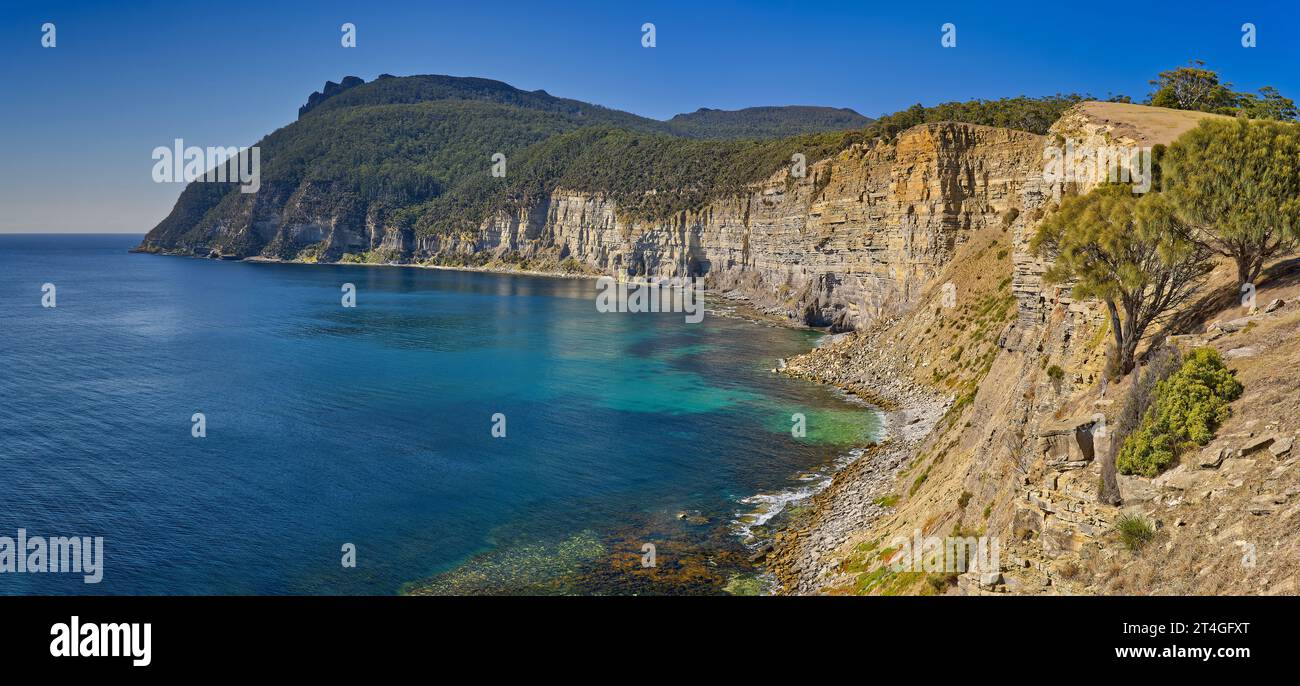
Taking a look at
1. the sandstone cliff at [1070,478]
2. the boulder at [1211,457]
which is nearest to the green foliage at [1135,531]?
the sandstone cliff at [1070,478]

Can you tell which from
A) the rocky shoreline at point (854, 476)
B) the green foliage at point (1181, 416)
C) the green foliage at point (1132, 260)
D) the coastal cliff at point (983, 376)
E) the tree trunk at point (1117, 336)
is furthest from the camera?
the rocky shoreline at point (854, 476)

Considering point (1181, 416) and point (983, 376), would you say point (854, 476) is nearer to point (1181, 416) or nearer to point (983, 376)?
point (983, 376)

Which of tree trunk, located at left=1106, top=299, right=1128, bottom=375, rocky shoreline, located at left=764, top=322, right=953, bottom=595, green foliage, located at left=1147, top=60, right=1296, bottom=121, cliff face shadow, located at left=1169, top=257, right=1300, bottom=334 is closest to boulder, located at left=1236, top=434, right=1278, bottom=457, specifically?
tree trunk, located at left=1106, top=299, right=1128, bottom=375

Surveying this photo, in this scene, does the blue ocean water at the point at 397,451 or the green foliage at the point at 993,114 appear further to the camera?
the green foliage at the point at 993,114

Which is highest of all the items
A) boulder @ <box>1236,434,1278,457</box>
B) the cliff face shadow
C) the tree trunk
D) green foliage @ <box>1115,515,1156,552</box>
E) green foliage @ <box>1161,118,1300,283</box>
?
green foliage @ <box>1161,118,1300,283</box>

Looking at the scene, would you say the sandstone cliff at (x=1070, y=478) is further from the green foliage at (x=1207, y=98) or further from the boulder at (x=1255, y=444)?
the green foliage at (x=1207, y=98)

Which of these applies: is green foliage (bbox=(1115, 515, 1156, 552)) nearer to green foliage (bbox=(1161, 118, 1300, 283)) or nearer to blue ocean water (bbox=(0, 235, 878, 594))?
green foliage (bbox=(1161, 118, 1300, 283))

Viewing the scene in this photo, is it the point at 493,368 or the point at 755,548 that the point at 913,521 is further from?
the point at 493,368
